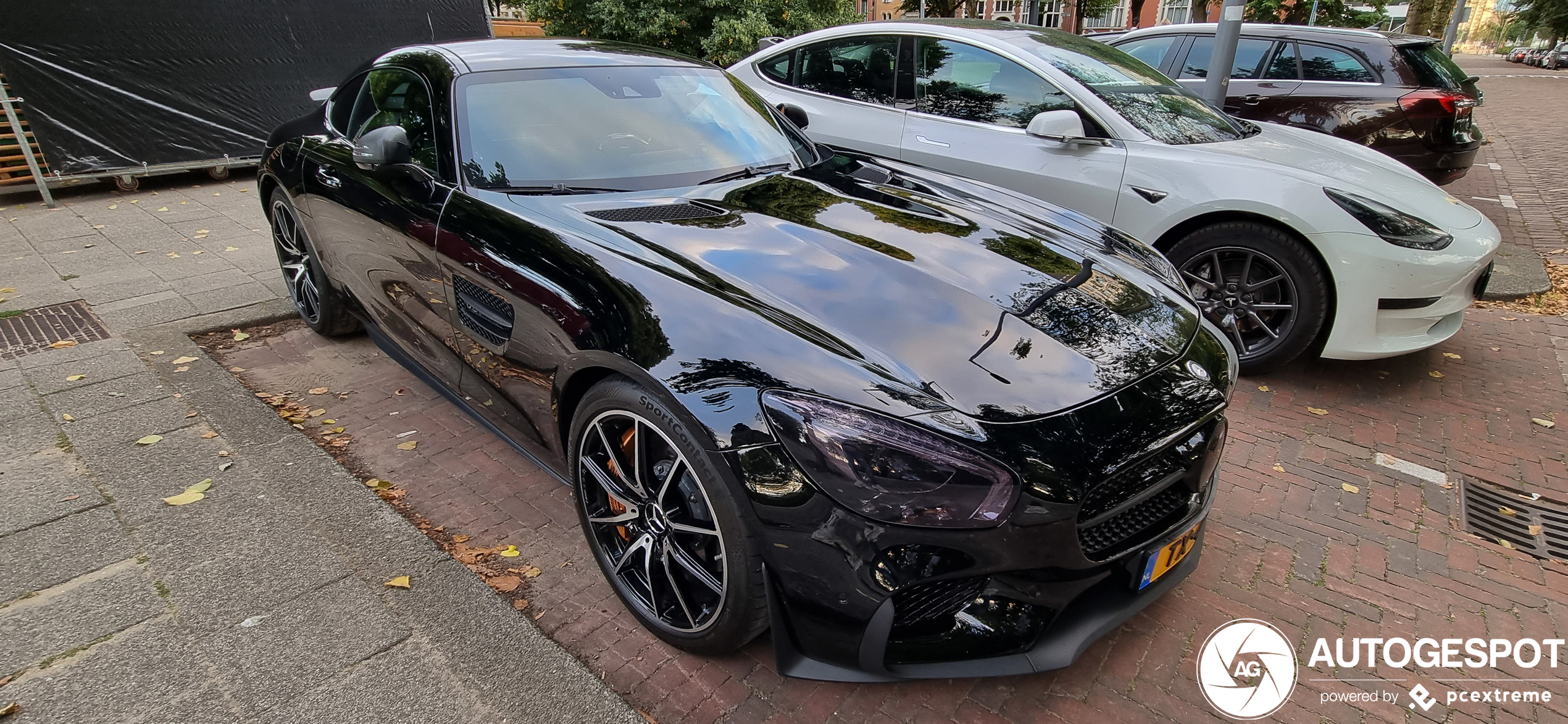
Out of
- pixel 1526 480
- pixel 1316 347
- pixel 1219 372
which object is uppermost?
pixel 1219 372

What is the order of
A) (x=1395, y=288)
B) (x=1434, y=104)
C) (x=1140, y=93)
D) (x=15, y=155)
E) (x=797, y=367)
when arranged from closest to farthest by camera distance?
(x=797, y=367) < (x=1395, y=288) < (x=1140, y=93) < (x=1434, y=104) < (x=15, y=155)

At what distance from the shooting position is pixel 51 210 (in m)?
7.52

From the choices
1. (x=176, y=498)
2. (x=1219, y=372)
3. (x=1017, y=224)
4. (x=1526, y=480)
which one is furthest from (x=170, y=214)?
(x=1526, y=480)

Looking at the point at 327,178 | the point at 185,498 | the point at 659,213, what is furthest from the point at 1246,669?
the point at 327,178

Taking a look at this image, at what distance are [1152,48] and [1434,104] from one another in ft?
7.28

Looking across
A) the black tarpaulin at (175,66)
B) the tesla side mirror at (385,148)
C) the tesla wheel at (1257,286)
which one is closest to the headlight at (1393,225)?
the tesla wheel at (1257,286)

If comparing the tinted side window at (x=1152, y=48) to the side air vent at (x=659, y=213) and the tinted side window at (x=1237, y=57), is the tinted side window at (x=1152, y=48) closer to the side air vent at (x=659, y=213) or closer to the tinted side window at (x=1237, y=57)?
the tinted side window at (x=1237, y=57)

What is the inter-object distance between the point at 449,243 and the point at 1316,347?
3.83 meters

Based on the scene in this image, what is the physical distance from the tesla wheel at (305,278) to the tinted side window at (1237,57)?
7000 millimetres

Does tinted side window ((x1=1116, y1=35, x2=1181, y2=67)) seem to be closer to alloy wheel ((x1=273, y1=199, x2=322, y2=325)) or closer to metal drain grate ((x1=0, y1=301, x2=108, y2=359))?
alloy wheel ((x1=273, y1=199, x2=322, y2=325))

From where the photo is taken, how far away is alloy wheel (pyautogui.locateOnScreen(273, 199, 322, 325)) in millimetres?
4121

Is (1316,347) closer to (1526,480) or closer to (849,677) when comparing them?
(1526,480)

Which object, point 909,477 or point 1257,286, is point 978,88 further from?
point 909,477

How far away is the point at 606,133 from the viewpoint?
2.87 meters
